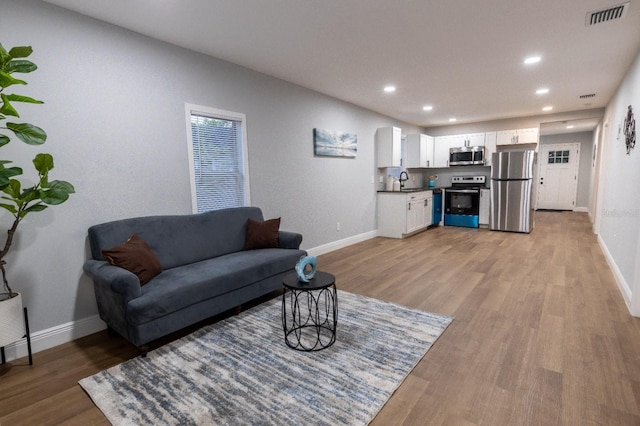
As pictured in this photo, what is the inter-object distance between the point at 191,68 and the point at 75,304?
244 cm

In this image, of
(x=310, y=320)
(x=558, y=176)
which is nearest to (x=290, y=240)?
(x=310, y=320)

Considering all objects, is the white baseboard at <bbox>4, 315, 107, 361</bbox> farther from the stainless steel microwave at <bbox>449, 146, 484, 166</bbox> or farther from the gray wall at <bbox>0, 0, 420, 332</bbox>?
the stainless steel microwave at <bbox>449, 146, 484, 166</bbox>

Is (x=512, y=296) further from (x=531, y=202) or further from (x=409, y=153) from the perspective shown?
(x=409, y=153)

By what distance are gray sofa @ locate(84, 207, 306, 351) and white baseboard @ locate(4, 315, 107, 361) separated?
16cm

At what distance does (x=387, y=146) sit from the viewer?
614 centimetres

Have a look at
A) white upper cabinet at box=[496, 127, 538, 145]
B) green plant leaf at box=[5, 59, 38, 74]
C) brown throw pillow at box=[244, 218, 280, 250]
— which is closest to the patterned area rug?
brown throw pillow at box=[244, 218, 280, 250]

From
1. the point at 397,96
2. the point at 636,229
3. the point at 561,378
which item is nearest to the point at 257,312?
the point at 561,378

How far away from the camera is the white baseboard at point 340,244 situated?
479 cm

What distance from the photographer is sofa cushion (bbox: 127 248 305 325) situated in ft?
6.98

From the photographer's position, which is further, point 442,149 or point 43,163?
point 442,149

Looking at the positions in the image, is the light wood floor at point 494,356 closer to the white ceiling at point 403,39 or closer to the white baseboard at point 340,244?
the white baseboard at point 340,244

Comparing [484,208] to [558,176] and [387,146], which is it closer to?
[387,146]

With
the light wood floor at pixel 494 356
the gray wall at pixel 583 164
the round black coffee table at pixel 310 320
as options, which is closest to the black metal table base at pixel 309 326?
the round black coffee table at pixel 310 320

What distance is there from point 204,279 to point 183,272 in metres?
0.28
